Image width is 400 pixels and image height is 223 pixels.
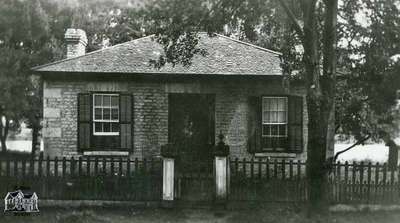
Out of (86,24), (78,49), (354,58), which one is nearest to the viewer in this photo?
(354,58)

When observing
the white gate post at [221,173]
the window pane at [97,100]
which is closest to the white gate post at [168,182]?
the white gate post at [221,173]

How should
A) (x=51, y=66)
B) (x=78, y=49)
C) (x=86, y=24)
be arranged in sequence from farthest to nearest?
1. (x=86, y=24)
2. (x=78, y=49)
3. (x=51, y=66)

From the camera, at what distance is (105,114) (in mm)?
14492

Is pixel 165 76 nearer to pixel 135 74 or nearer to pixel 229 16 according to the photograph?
pixel 135 74

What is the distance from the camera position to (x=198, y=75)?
1429cm

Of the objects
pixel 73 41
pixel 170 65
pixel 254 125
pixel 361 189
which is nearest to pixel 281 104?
pixel 254 125

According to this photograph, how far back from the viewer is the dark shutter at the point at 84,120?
46.7 ft

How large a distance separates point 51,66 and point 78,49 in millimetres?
2495

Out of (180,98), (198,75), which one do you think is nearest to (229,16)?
(198,75)

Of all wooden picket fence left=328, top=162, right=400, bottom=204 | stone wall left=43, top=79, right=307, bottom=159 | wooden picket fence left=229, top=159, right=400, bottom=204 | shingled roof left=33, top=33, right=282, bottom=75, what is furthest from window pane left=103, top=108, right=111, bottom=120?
wooden picket fence left=328, top=162, right=400, bottom=204

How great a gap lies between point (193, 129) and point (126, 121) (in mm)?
2309

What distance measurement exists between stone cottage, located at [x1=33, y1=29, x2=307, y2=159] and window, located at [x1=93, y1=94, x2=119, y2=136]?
0.03m

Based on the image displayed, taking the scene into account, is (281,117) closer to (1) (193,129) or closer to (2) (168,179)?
(1) (193,129)

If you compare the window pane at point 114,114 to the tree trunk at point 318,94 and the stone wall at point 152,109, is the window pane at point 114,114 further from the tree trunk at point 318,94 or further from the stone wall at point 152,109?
the tree trunk at point 318,94
